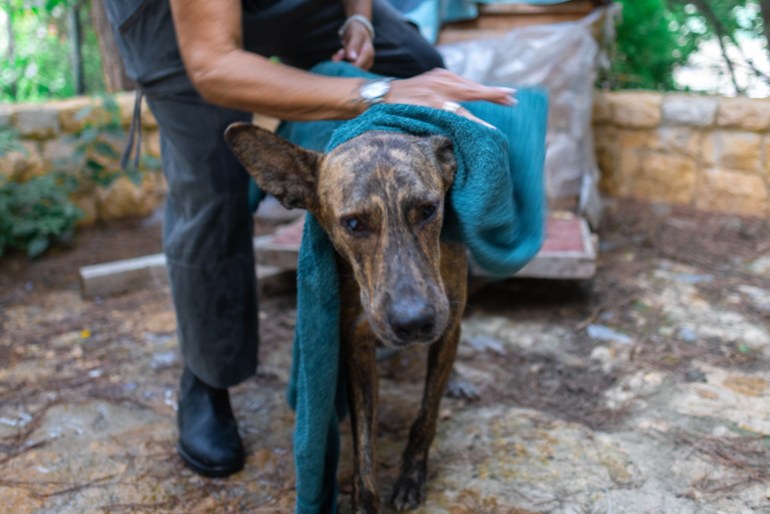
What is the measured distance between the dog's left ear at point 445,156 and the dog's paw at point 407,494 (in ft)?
3.36

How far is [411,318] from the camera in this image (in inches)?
68.2

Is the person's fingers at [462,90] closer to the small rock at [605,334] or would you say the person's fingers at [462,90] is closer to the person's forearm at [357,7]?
the person's forearm at [357,7]

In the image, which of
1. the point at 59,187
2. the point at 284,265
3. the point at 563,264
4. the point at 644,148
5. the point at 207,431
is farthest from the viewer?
the point at 644,148

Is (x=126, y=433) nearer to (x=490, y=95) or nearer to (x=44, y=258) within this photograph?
(x=490, y=95)

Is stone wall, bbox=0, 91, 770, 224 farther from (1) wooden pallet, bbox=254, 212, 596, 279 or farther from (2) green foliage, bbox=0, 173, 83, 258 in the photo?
(1) wooden pallet, bbox=254, 212, 596, 279

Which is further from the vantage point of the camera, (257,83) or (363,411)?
(363,411)

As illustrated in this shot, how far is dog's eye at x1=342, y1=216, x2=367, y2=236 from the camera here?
1.84m

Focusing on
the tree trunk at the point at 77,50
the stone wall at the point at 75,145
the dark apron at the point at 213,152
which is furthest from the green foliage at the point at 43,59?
the dark apron at the point at 213,152

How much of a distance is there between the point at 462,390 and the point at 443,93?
1490mm

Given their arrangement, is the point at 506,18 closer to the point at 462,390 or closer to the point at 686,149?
the point at 686,149

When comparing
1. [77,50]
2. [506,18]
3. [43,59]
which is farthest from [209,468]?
A: [43,59]

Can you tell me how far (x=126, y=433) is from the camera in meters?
2.83

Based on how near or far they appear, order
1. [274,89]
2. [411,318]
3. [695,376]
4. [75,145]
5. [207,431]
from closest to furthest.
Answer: [411,318], [274,89], [207,431], [695,376], [75,145]

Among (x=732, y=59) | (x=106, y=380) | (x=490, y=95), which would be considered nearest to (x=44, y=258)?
(x=106, y=380)
